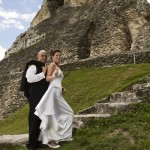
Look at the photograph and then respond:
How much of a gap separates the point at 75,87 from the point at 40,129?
11514 millimetres

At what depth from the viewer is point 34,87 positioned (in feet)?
29.5

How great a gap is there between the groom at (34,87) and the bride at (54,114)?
0.17 m

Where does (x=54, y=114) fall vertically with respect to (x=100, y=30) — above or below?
below

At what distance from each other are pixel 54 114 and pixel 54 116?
0.15ft

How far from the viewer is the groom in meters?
8.77

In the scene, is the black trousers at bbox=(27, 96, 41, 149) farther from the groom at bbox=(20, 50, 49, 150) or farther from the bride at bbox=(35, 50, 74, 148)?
the bride at bbox=(35, 50, 74, 148)

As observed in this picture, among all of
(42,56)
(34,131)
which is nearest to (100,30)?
(42,56)

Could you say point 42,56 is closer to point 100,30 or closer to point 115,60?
point 115,60

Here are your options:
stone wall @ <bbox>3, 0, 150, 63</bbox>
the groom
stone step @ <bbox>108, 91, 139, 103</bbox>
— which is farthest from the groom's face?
stone wall @ <bbox>3, 0, 150, 63</bbox>

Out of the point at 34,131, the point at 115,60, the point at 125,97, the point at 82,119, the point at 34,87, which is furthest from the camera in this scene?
the point at 115,60

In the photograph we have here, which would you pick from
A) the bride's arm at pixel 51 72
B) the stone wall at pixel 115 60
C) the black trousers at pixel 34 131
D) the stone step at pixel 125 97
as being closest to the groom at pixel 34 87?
the black trousers at pixel 34 131

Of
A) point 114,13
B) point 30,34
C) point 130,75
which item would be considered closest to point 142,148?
point 130,75

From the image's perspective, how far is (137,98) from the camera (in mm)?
10688

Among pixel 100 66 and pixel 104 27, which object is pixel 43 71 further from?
pixel 104 27
